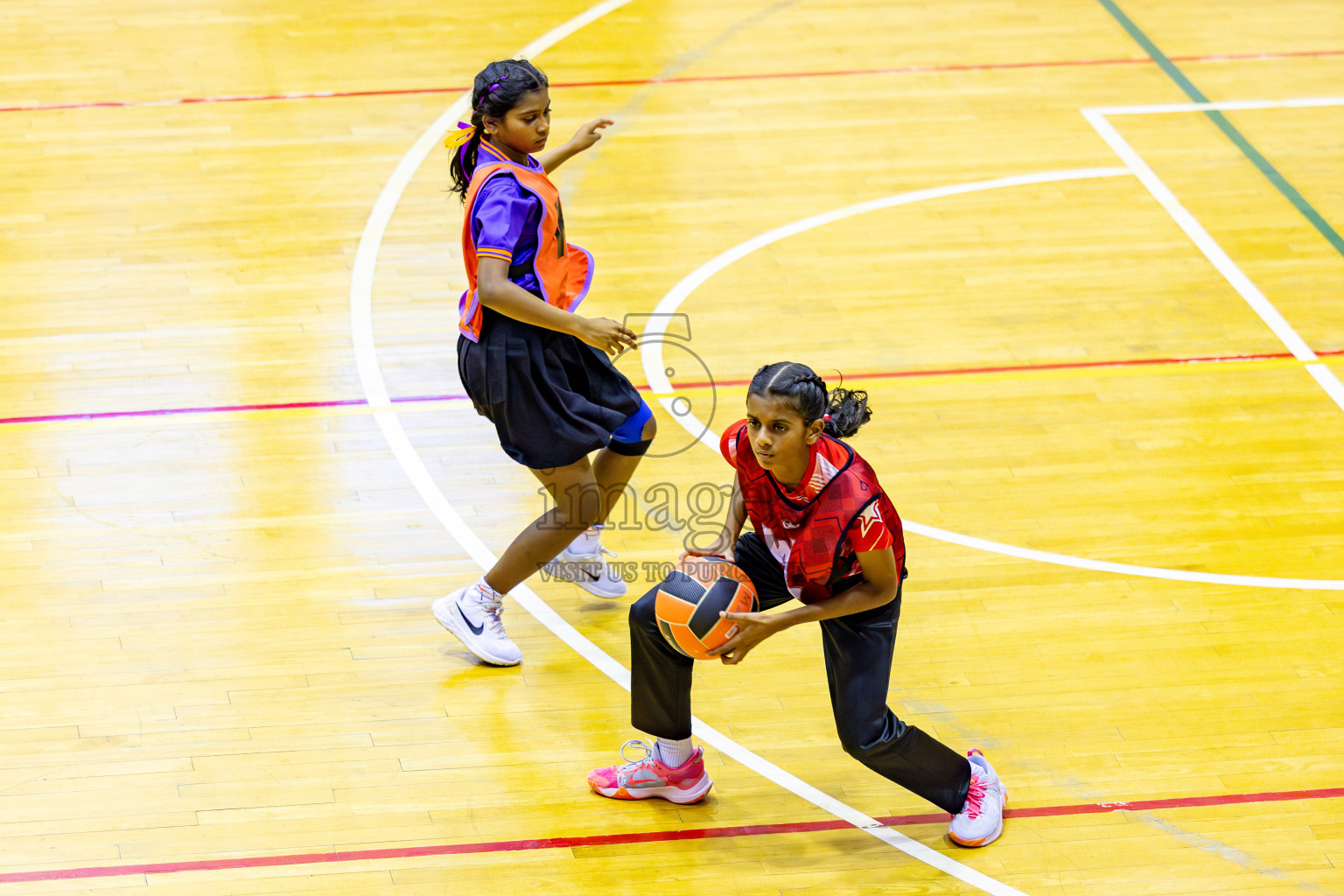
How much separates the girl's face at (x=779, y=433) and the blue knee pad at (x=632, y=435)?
3.42 ft

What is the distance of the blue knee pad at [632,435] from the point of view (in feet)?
15.7

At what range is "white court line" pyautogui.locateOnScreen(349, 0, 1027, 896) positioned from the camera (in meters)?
4.24

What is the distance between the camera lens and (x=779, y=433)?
3.72 meters

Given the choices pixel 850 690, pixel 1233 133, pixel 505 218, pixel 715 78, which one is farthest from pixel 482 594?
pixel 1233 133

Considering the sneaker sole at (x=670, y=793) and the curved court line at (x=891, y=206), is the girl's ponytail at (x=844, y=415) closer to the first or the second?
the sneaker sole at (x=670, y=793)

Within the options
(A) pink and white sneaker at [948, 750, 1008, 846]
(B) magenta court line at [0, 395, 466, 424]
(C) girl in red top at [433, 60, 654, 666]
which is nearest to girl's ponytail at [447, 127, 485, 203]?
(C) girl in red top at [433, 60, 654, 666]

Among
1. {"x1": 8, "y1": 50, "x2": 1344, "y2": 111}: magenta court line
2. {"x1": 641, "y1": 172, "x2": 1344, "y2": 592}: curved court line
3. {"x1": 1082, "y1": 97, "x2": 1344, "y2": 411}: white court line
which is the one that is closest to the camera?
{"x1": 641, "y1": 172, "x2": 1344, "y2": 592}: curved court line

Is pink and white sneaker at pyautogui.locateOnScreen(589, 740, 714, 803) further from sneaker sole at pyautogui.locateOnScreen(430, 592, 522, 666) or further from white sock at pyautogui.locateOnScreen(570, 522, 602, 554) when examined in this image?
white sock at pyautogui.locateOnScreen(570, 522, 602, 554)

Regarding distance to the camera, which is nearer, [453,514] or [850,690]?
[850,690]

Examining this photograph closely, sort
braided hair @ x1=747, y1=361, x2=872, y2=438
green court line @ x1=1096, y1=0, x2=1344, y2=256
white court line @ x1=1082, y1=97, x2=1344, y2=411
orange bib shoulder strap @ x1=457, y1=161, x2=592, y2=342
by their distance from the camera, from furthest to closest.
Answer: green court line @ x1=1096, y1=0, x2=1344, y2=256
white court line @ x1=1082, y1=97, x2=1344, y2=411
orange bib shoulder strap @ x1=457, y1=161, x2=592, y2=342
braided hair @ x1=747, y1=361, x2=872, y2=438

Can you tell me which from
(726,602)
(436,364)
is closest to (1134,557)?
(726,602)

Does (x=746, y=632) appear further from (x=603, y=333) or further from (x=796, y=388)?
(x=603, y=333)

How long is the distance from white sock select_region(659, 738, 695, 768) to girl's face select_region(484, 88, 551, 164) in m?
1.83

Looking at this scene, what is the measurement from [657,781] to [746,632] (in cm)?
80
